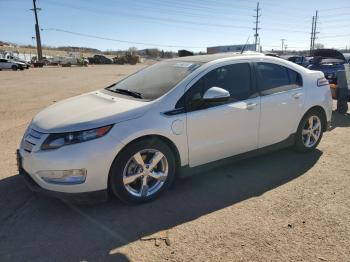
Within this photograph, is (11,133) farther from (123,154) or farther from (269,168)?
Result: (269,168)

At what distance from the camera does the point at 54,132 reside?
351 cm

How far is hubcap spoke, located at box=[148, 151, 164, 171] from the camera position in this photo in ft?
12.6

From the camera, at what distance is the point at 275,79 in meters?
4.91

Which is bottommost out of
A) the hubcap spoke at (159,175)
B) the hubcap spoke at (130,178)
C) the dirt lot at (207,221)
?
the dirt lot at (207,221)

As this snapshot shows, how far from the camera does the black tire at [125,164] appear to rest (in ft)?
11.8

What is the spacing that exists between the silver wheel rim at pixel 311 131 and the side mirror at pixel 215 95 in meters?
1.93

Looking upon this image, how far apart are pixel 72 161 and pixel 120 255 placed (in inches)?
40.2

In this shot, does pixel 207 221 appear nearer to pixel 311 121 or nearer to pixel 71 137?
pixel 71 137

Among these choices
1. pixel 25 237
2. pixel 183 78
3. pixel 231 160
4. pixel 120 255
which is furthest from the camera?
pixel 231 160

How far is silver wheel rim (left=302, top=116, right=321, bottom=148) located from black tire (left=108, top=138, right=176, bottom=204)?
2536 millimetres

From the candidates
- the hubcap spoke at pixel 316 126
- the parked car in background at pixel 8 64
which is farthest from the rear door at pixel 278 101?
the parked car in background at pixel 8 64

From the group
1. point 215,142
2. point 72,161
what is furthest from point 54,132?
point 215,142

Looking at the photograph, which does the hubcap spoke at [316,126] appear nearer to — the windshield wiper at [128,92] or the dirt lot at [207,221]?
the dirt lot at [207,221]

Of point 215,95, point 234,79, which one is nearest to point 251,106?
point 234,79
